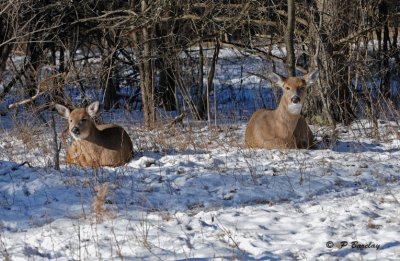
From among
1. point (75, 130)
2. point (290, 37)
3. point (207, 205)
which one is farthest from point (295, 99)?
point (207, 205)

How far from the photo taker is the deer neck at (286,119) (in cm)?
995

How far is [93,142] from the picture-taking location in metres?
9.38

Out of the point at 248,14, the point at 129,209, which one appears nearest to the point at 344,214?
the point at 129,209

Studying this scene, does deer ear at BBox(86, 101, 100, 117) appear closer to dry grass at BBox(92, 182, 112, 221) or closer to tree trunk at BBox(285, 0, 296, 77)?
tree trunk at BBox(285, 0, 296, 77)

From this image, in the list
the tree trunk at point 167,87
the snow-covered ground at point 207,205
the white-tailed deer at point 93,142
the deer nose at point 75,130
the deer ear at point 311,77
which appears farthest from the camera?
the tree trunk at point 167,87

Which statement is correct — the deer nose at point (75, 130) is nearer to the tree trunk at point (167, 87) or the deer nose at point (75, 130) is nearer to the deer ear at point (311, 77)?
the deer ear at point (311, 77)

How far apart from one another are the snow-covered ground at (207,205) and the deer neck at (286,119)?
62cm

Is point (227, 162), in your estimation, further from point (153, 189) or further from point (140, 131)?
point (140, 131)

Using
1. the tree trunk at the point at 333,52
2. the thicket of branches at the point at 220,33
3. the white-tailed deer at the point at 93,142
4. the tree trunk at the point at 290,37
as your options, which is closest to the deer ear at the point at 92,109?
the white-tailed deer at the point at 93,142

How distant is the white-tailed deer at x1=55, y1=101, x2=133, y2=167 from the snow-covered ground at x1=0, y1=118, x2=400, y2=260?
→ 28 centimetres

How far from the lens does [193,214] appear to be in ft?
20.9

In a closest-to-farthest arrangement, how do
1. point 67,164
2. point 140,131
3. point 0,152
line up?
point 67,164
point 0,152
point 140,131

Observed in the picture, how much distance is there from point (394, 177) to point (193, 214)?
230 centimetres

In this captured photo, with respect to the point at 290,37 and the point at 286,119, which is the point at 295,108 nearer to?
the point at 286,119
